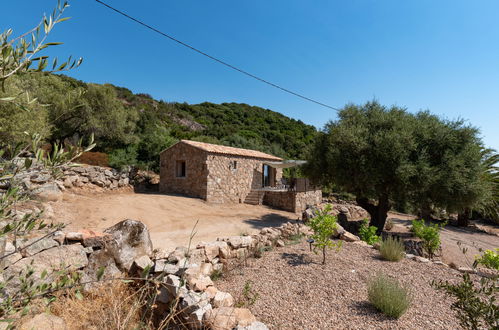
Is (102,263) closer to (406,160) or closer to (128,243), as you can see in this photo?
(128,243)

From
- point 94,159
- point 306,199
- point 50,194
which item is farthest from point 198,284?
point 94,159

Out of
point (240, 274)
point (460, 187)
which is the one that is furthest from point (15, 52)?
point (460, 187)

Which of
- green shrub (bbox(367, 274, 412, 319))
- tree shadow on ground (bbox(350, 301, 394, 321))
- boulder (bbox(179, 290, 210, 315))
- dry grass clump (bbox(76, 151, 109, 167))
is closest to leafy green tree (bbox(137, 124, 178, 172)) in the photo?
dry grass clump (bbox(76, 151, 109, 167))

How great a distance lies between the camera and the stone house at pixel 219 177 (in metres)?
13.8

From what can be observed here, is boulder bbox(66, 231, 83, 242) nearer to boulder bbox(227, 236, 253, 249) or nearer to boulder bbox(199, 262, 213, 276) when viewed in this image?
boulder bbox(199, 262, 213, 276)

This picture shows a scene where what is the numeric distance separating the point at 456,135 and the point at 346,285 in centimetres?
833

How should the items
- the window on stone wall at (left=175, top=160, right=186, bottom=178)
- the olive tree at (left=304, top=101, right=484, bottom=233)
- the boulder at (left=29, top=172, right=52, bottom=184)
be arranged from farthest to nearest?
the window on stone wall at (left=175, top=160, right=186, bottom=178) < the olive tree at (left=304, top=101, right=484, bottom=233) < the boulder at (left=29, top=172, right=52, bottom=184)

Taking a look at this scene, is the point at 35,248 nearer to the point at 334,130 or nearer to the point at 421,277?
the point at 421,277

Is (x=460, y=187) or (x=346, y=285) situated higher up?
(x=460, y=187)

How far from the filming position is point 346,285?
4.07 meters

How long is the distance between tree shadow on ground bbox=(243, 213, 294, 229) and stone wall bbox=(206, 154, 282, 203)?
3.16 m

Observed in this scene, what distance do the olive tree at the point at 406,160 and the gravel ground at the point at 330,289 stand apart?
4.17m

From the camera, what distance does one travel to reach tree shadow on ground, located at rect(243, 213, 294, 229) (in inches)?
389

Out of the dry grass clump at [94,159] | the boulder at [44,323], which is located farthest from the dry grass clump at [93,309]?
the dry grass clump at [94,159]
